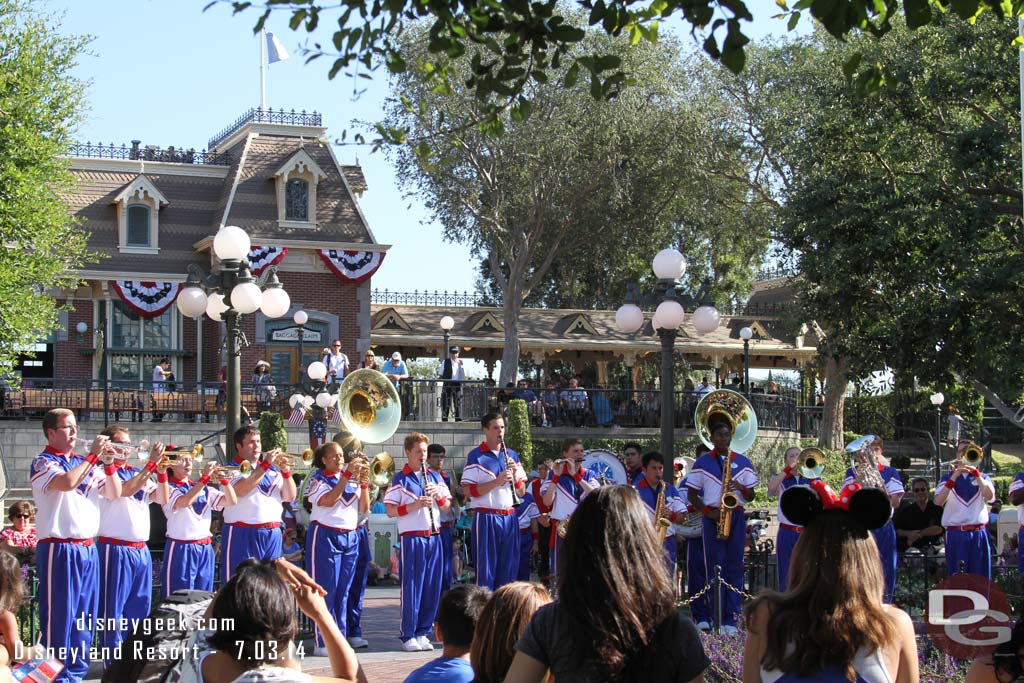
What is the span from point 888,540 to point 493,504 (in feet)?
13.0

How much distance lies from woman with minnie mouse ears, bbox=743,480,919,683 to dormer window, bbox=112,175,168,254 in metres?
29.8

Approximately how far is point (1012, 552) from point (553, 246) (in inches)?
810

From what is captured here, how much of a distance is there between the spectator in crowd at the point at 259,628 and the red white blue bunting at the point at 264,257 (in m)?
27.4

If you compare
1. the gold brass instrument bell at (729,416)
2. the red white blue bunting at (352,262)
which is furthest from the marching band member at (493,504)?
the red white blue bunting at (352,262)

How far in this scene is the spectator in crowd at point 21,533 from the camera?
10.5 meters

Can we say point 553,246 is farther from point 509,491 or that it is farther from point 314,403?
point 509,491

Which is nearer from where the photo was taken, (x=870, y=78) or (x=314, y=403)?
(x=870, y=78)

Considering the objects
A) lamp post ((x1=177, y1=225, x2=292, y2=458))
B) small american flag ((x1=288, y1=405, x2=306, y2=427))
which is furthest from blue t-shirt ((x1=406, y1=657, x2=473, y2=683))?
small american flag ((x1=288, y1=405, x2=306, y2=427))

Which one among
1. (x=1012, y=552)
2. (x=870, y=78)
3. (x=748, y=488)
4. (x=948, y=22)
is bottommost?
(x=1012, y=552)

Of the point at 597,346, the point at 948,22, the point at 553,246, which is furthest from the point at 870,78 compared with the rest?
the point at 597,346

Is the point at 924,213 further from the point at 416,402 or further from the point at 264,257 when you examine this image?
the point at 264,257

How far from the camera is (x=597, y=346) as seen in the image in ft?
127

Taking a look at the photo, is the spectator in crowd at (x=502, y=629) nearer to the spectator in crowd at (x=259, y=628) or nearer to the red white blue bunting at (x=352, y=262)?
the spectator in crowd at (x=259, y=628)

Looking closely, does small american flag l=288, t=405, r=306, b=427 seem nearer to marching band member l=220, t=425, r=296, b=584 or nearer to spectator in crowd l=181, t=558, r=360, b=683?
marching band member l=220, t=425, r=296, b=584
